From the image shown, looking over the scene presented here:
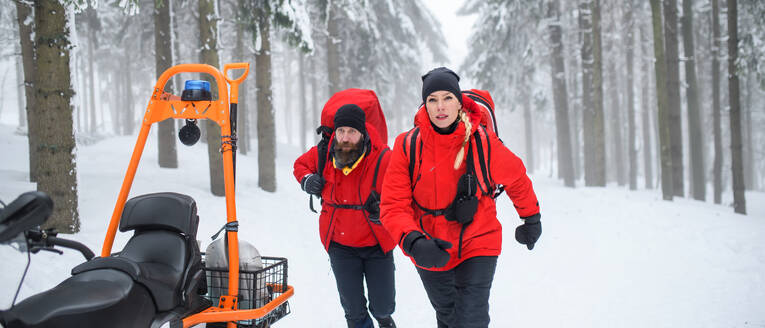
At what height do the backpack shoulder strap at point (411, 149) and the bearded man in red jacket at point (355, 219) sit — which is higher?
the backpack shoulder strap at point (411, 149)

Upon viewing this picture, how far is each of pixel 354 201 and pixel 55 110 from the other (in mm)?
4338

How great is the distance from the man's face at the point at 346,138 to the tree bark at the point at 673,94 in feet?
41.3

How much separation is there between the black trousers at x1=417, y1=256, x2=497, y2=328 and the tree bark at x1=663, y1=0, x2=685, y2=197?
12.7 metres

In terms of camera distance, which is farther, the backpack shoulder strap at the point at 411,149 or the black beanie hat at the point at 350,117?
the black beanie hat at the point at 350,117

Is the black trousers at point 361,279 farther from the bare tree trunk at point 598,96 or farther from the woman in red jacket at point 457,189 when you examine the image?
the bare tree trunk at point 598,96

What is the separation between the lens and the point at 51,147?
6047 mm

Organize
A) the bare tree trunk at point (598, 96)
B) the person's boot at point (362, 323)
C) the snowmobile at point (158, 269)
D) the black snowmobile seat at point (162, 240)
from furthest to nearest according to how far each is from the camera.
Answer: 1. the bare tree trunk at point (598, 96)
2. the person's boot at point (362, 323)
3. the black snowmobile seat at point (162, 240)
4. the snowmobile at point (158, 269)

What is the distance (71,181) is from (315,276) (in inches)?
133

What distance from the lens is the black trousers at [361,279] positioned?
4082 millimetres

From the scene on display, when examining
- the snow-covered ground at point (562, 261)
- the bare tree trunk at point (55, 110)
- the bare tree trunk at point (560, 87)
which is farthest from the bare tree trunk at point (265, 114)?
the bare tree trunk at point (560, 87)

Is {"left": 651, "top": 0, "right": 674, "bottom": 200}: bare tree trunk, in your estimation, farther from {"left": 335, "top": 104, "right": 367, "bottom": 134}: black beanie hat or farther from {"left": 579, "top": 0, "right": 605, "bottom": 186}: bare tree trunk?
{"left": 335, "top": 104, "right": 367, "bottom": 134}: black beanie hat

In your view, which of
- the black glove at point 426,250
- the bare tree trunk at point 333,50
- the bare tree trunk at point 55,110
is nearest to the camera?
the black glove at point 426,250

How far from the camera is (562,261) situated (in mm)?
8242

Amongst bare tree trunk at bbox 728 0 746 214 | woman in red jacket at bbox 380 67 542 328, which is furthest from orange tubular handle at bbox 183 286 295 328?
bare tree trunk at bbox 728 0 746 214
